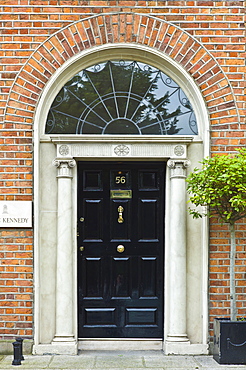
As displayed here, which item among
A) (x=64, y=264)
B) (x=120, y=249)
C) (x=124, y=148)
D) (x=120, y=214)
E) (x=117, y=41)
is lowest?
(x=64, y=264)

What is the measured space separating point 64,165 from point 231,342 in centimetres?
291

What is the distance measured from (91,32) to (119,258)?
9.48 ft

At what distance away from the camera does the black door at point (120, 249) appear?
665 cm

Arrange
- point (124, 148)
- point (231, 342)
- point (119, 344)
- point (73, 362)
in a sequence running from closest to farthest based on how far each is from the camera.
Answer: point (231, 342)
point (73, 362)
point (124, 148)
point (119, 344)

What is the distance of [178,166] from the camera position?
648 cm

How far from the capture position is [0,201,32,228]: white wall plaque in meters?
6.39

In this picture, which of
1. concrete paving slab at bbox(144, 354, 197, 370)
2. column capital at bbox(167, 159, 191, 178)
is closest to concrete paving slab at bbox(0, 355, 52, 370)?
concrete paving slab at bbox(144, 354, 197, 370)

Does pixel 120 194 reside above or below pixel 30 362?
above

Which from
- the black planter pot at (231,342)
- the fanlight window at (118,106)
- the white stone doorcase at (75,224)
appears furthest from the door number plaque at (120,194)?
the black planter pot at (231,342)

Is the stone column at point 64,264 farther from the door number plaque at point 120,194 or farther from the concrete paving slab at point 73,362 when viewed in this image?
the door number plaque at point 120,194

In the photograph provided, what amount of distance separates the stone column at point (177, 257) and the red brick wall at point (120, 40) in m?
0.37

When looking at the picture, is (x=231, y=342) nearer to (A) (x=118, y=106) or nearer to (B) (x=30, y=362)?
(B) (x=30, y=362)

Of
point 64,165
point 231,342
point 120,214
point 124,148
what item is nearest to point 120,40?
point 124,148

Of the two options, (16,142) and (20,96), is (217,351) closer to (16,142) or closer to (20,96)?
(16,142)
